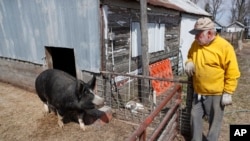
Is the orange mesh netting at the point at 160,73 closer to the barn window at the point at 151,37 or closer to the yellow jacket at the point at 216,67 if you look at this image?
the barn window at the point at 151,37

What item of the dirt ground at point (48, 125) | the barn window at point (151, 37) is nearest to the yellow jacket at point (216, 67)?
the dirt ground at point (48, 125)

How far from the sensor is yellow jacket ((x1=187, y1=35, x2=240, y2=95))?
3475mm

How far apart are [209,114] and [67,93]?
2656 millimetres

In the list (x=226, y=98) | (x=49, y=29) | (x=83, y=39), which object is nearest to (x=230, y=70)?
(x=226, y=98)

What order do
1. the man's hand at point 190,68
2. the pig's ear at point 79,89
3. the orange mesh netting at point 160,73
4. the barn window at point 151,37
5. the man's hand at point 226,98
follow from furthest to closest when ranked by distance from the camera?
the orange mesh netting at point 160,73
the barn window at point 151,37
the pig's ear at point 79,89
the man's hand at point 190,68
the man's hand at point 226,98

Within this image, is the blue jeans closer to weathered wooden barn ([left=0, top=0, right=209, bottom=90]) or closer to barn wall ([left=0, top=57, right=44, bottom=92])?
weathered wooden barn ([left=0, top=0, right=209, bottom=90])

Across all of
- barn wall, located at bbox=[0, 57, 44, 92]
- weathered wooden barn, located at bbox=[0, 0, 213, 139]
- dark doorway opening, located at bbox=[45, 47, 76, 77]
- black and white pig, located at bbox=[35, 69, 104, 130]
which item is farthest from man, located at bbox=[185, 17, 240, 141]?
dark doorway opening, located at bbox=[45, 47, 76, 77]

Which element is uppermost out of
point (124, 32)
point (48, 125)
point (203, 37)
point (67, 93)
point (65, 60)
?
point (124, 32)

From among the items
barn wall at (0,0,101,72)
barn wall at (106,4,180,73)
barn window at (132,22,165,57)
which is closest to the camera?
barn wall at (0,0,101,72)

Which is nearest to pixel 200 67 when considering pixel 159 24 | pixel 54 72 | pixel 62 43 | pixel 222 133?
pixel 222 133

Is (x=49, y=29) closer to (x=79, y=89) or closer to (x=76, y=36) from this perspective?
(x=76, y=36)

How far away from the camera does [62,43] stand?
634 centimetres

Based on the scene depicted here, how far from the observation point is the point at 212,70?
11.8 feet

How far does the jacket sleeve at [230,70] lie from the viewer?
3453mm
